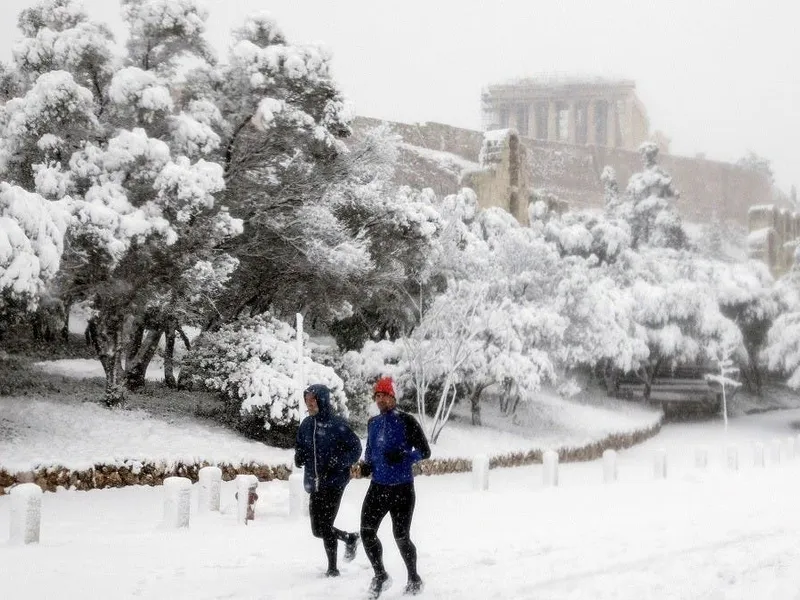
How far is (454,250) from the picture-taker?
74.2 feet

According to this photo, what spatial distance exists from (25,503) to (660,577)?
533cm

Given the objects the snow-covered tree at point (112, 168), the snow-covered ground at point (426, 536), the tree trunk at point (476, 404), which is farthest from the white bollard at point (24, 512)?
the tree trunk at point (476, 404)

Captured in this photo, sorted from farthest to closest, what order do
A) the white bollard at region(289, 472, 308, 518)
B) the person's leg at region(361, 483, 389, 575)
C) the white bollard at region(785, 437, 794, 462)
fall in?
the white bollard at region(785, 437, 794, 462), the white bollard at region(289, 472, 308, 518), the person's leg at region(361, 483, 389, 575)

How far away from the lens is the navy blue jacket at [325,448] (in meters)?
5.99

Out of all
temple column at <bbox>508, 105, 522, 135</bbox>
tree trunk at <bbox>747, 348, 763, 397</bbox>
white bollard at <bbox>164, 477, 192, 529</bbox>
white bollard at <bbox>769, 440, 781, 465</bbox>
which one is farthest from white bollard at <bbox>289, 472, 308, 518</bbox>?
Result: temple column at <bbox>508, 105, 522, 135</bbox>

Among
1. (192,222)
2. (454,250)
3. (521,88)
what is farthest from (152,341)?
(521,88)

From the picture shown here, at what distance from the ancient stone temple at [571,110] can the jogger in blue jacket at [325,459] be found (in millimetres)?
69468

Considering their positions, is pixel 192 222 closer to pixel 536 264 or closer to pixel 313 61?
pixel 313 61

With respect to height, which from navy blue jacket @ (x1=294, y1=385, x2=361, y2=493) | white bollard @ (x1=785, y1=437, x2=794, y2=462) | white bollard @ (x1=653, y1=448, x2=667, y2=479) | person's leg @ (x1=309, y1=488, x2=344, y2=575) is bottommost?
white bollard @ (x1=785, y1=437, x2=794, y2=462)

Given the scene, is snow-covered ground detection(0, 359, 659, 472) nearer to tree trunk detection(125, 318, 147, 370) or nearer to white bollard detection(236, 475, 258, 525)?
tree trunk detection(125, 318, 147, 370)

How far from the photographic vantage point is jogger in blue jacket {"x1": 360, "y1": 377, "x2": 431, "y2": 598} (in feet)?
18.0

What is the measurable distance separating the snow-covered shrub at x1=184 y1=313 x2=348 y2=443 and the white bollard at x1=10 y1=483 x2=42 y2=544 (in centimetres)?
730

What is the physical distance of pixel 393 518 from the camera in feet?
18.1

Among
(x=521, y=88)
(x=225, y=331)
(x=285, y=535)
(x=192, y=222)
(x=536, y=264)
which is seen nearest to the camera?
(x=285, y=535)
